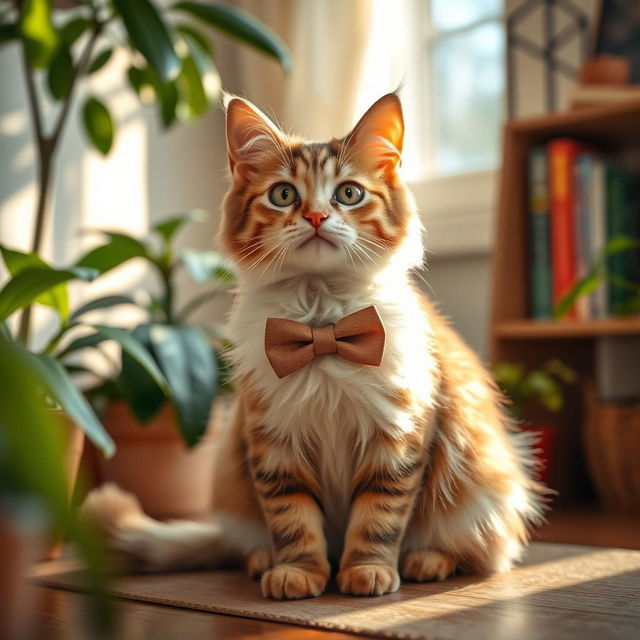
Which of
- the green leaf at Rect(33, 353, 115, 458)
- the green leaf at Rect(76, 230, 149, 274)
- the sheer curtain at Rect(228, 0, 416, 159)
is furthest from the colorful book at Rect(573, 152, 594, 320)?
the green leaf at Rect(33, 353, 115, 458)

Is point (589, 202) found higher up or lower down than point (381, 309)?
higher up

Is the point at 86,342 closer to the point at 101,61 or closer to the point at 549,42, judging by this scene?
the point at 101,61

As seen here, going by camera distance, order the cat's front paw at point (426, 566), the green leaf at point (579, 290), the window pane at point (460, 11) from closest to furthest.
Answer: the cat's front paw at point (426, 566)
the green leaf at point (579, 290)
the window pane at point (460, 11)

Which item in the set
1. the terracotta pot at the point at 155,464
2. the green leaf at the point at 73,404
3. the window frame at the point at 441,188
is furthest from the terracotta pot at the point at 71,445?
the window frame at the point at 441,188

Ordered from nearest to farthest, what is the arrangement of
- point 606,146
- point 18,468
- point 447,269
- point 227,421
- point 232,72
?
point 18,468 < point 227,421 < point 606,146 < point 447,269 < point 232,72

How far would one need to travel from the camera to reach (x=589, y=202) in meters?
1.88

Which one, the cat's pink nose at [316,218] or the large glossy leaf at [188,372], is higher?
the cat's pink nose at [316,218]

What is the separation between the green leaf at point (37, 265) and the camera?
1246 mm

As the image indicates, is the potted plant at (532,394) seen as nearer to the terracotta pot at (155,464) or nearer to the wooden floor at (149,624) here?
the terracotta pot at (155,464)

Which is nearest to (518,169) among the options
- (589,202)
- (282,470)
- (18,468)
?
(589,202)

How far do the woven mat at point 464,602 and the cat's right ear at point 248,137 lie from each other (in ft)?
1.84

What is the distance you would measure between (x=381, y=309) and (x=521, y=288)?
0.95 meters

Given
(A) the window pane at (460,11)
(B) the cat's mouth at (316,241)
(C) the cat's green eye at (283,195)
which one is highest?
(A) the window pane at (460,11)

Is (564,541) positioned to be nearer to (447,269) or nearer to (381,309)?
(381,309)
